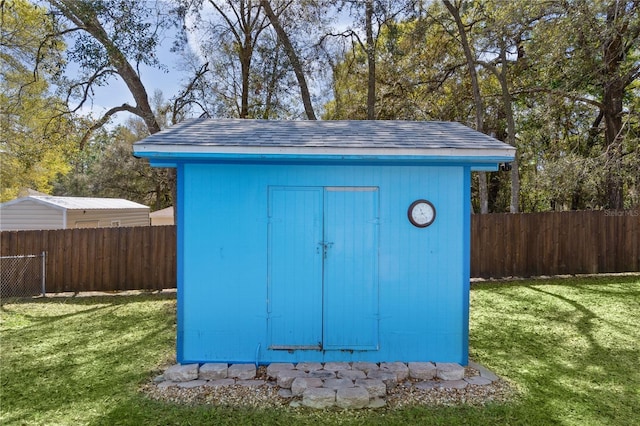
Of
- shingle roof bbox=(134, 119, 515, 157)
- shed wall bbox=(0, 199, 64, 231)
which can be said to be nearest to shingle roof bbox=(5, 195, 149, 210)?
shed wall bbox=(0, 199, 64, 231)

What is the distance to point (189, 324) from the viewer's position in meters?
3.69

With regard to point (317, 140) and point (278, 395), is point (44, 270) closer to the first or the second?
point (278, 395)

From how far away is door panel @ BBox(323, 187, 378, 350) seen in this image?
3709 mm

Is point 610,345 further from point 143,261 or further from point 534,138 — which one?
point 534,138

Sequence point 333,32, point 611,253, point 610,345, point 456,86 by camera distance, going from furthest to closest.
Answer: point 456,86, point 333,32, point 611,253, point 610,345

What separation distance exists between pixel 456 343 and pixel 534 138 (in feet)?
39.2

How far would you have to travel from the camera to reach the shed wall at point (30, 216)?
1023cm

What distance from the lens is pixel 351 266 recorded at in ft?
12.2

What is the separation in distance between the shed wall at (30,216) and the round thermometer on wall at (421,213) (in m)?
10.2

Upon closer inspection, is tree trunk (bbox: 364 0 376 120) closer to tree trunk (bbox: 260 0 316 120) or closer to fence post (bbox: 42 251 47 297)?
tree trunk (bbox: 260 0 316 120)

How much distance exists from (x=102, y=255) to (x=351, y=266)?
6149mm

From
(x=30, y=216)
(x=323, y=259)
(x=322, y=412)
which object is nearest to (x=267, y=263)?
(x=323, y=259)

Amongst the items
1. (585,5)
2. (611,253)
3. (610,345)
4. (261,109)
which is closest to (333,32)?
(261,109)

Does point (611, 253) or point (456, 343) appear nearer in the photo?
point (456, 343)
